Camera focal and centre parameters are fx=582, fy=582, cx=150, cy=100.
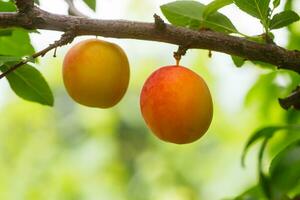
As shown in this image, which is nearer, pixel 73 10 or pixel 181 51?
pixel 181 51

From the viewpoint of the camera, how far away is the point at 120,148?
675 cm

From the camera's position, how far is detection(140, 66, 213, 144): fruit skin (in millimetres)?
977

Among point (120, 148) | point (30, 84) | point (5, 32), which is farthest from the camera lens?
point (120, 148)

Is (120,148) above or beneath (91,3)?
beneath

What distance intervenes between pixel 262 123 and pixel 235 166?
10.8ft

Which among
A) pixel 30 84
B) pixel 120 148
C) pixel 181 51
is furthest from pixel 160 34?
pixel 120 148

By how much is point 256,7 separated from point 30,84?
0.46 meters

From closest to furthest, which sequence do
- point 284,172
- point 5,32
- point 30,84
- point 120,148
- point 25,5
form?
point 284,172 < point 25,5 < point 5,32 < point 30,84 < point 120,148

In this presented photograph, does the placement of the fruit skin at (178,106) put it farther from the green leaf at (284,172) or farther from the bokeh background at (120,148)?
the bokeh background at (120,148)

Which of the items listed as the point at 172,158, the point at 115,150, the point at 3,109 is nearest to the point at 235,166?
the point at 172,158

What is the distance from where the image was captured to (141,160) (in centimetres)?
692

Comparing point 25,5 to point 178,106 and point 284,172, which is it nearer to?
point 178,106

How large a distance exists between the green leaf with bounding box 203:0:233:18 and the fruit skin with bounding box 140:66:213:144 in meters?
0.13

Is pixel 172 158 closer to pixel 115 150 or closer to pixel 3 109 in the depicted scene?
pixel 115 150
